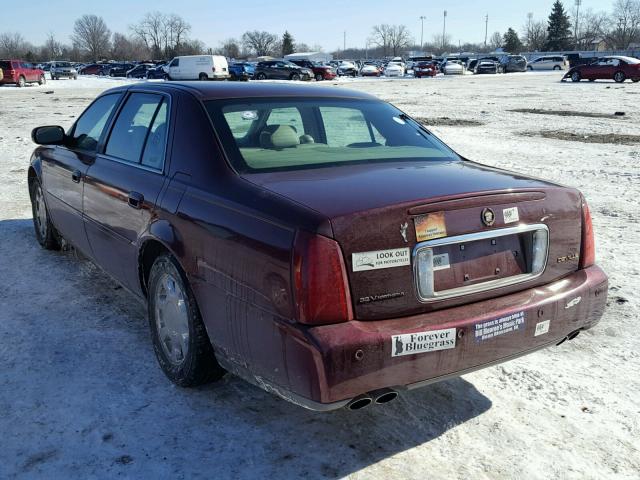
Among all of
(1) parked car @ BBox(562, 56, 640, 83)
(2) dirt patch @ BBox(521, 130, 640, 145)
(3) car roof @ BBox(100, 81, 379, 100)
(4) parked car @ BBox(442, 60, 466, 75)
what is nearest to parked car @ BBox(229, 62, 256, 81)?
(4) parked car @ BBox(442, 60, 466, 75)

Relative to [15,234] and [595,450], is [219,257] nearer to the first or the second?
[595,450]

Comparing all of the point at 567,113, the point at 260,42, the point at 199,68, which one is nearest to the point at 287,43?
the point at 260,42

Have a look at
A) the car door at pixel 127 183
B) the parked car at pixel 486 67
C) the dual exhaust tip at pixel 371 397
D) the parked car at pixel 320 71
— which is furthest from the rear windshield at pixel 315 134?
the parked car at pixel 486 67

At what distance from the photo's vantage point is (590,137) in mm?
13297

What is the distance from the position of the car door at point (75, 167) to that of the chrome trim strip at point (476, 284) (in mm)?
2713

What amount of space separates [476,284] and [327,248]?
0.76 m

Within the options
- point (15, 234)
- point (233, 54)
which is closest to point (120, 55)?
point (233, 54)

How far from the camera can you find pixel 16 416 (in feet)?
10.2

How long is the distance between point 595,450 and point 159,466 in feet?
6.38

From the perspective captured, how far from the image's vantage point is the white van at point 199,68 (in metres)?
44.8

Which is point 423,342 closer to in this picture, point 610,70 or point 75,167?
point 75,167

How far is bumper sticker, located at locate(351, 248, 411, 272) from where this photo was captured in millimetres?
2465

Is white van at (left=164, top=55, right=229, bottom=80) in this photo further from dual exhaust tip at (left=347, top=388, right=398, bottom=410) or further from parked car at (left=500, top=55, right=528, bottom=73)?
dual exhaust tip at (left=347, top=388, right=398, bottom=410)

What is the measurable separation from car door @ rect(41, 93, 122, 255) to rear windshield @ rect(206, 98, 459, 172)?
135cm
